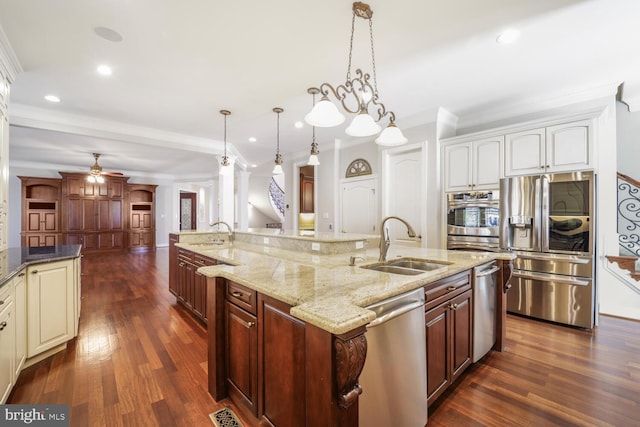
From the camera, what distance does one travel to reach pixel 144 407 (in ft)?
5.90

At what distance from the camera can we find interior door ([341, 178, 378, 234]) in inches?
199

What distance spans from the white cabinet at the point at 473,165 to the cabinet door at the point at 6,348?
4.51 metres

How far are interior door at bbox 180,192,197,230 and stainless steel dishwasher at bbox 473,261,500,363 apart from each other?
1148cm

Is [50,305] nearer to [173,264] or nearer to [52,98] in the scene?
[173,264]

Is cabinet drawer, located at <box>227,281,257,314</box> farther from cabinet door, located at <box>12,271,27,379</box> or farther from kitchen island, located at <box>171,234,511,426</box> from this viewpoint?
cabinet door, located at <box>12,271,27,379</box>

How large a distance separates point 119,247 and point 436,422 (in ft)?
33.0

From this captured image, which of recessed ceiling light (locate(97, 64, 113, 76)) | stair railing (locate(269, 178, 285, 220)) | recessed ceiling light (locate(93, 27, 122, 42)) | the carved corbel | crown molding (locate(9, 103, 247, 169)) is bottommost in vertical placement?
the carved corbel

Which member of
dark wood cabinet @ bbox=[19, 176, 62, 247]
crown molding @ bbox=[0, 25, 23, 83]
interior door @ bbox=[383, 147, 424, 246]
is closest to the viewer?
crown molding @ bbox=[0, 25, 23, 83]

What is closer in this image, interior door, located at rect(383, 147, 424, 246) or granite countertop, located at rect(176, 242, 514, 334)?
granite countertop, located at rect(176, 242, 514, 334)

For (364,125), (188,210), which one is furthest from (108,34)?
(188,210)

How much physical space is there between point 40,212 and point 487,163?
1063 centimetres

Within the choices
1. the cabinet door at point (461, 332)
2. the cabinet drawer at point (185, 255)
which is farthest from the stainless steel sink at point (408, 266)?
the cabinet drawer at point (185, 255)

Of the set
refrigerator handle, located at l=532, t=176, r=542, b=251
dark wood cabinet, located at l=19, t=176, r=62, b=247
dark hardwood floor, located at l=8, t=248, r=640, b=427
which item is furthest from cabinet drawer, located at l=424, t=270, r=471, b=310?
dark wood cabinet, located at l=19, t=176, r=62, b=247

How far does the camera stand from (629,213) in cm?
366
